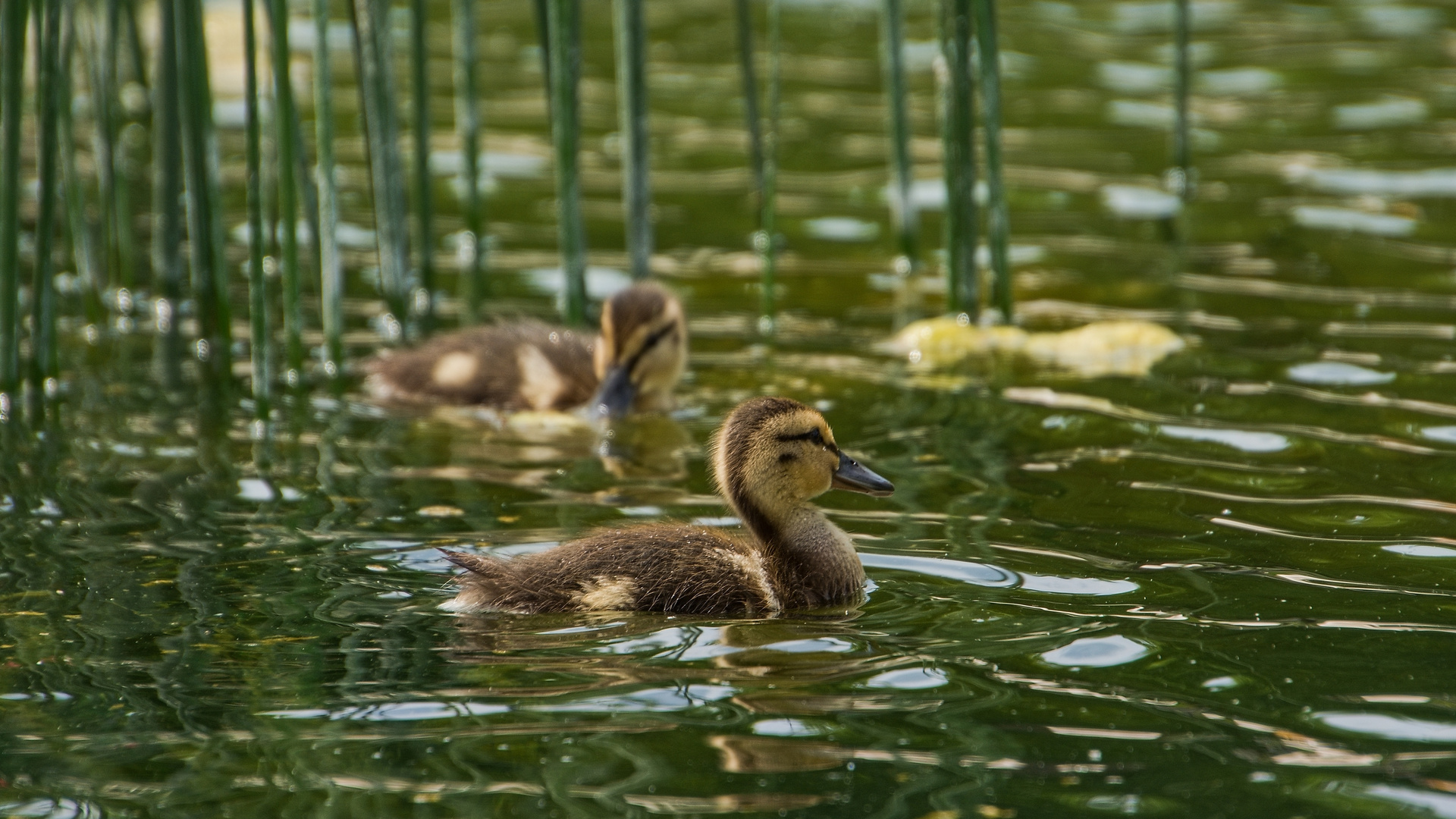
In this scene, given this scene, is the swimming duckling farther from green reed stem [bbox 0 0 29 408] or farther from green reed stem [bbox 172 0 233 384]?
green reed stem [bbox 0 0 29 408]

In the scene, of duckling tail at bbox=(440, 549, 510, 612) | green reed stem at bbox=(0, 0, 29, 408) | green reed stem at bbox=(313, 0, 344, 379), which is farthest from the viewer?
green reed stem at bbox=(313, 0, 344, 379)

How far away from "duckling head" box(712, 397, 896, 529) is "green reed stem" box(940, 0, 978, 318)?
8.42 feet

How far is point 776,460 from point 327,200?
2.93 meters

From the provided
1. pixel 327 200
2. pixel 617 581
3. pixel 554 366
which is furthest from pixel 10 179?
pixel 617 581

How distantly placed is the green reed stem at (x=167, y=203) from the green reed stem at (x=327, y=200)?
639 millimetres

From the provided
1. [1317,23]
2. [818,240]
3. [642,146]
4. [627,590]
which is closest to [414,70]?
[642,146]

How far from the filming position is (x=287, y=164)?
6.65 metres

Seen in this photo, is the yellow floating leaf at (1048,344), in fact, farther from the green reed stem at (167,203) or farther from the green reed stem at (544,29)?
the green reed stem at (167,203)

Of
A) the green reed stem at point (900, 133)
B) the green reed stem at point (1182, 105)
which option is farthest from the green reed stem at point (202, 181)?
the green reed stem at point (1182, 105)

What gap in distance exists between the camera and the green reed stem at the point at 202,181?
661cm

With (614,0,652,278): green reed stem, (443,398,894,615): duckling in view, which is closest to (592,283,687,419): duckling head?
(614,0,652,278): green reed stem

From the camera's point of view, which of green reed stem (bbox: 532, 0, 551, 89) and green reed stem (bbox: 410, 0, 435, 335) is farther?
green reed stem (bbox: 410, 0, 435, 335)

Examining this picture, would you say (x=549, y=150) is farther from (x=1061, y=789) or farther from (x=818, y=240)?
(x=1061, y=789)

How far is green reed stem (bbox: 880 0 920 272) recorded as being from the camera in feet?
29.1
